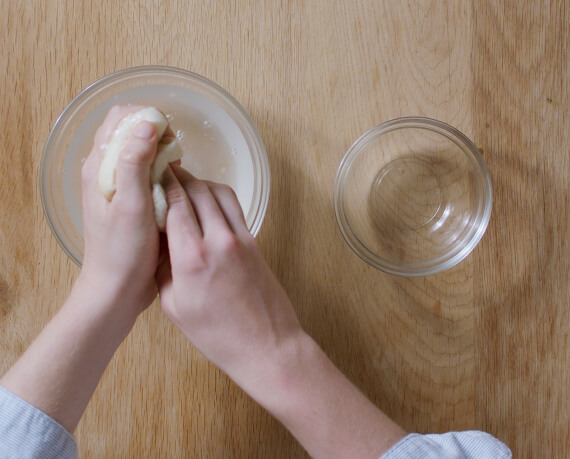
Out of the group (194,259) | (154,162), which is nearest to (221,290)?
(194,259)

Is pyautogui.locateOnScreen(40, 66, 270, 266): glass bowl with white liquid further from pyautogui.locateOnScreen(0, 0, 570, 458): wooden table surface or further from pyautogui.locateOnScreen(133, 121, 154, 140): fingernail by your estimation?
pyautogui.locateOnScreen(133, 121, 154, 140): fingernail

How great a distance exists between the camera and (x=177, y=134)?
0.64m

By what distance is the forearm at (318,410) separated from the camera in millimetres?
511

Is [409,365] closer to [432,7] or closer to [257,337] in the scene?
[257,337]

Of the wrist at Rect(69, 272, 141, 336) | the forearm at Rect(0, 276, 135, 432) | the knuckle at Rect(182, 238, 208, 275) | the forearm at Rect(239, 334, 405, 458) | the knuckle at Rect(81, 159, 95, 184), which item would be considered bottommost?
the forearm at Rect(239, 334, 405, 458)

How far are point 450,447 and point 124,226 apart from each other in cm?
42

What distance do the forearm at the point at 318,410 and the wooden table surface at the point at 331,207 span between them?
12 cm

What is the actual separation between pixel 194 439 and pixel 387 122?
1.56ft

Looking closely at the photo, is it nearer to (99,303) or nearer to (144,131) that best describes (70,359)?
(99,303)

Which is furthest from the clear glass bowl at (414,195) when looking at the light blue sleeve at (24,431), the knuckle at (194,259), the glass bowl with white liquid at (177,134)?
the light blue sleeve at (24,431)

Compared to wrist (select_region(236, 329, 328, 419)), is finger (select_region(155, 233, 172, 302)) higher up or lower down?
higher up

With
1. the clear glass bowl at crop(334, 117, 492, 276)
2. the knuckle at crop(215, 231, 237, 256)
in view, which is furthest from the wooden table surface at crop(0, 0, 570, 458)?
the knuckle at crop(215, 231, 237, 256)

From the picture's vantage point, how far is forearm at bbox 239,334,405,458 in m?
0.51

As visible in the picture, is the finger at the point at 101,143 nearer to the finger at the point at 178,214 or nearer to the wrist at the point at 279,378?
the finger at the point at 178,214
